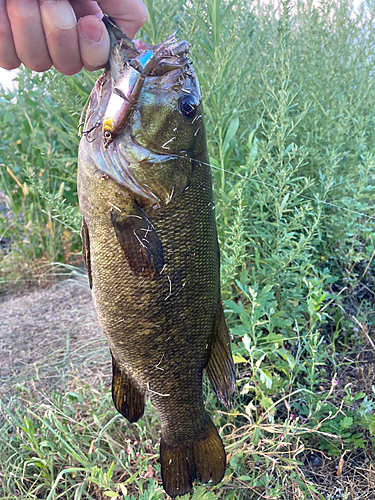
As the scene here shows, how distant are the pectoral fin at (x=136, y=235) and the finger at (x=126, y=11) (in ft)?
2.05

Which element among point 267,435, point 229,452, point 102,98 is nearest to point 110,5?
point 102,98

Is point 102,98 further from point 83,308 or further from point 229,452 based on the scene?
point 83,308

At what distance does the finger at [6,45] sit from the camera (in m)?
1.00

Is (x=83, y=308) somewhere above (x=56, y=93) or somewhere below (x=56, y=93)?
below

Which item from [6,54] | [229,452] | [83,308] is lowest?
[83,308]

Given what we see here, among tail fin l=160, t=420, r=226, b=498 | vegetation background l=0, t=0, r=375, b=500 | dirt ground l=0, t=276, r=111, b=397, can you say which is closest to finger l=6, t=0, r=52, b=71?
→ vegetation background l=0, t=0, r=375, b=500

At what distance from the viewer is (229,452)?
5.66ft

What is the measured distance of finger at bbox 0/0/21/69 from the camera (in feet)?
3.30

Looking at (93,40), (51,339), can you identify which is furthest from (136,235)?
(51,339)

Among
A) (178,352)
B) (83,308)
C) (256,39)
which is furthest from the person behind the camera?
(83,308)

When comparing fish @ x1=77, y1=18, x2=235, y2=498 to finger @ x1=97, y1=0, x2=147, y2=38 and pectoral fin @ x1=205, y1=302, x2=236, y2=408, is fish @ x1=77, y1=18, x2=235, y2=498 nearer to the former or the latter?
pectoral fin @ x1=205, y1=302, x2=236, y2=408

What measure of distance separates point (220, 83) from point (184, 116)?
81cm

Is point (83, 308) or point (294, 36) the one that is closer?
point (294, 36)

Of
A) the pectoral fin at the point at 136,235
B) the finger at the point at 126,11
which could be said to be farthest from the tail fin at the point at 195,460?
the finger at the point at 126,11
